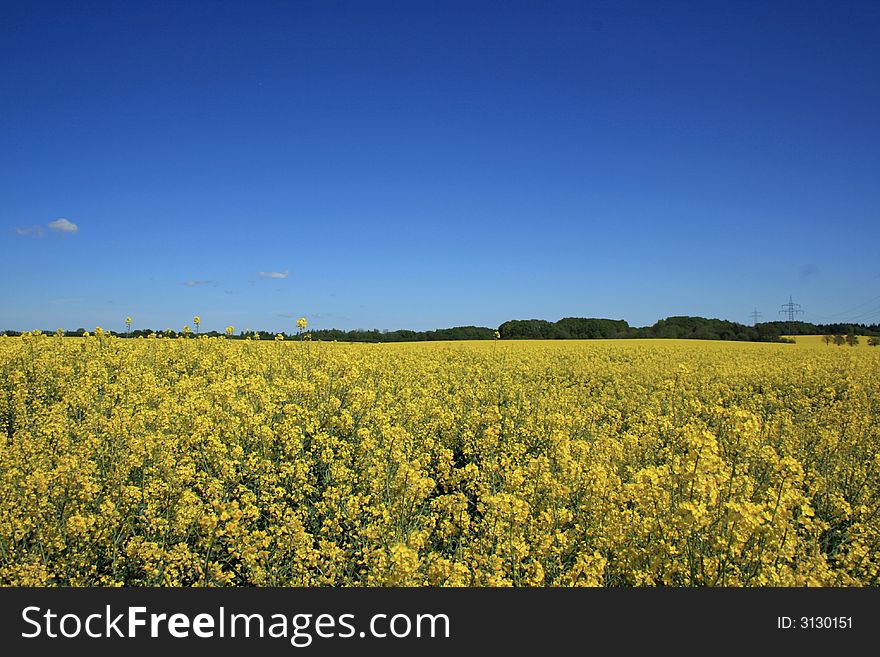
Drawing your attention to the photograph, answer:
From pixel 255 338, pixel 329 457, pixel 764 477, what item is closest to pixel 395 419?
pixel 329 457

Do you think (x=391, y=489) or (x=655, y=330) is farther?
(x=655, y=330)

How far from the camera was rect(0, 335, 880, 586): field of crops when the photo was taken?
146 inches

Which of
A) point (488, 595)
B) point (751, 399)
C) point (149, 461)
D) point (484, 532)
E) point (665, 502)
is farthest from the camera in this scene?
point (751, 399)

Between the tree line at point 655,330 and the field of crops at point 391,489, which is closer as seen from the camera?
the field of crops at point 391,489

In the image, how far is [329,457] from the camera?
18.1 ft

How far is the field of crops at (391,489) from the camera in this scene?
3717 millimetres

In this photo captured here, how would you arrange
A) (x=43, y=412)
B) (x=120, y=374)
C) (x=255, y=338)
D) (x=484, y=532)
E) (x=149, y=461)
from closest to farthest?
(x=484, y=532) → (x=149, y=461) → (x=43, y=412) → (x=120, y=374) → (x=255, y=338)

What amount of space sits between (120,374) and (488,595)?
756cm

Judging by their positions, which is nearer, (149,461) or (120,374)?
(149,461)

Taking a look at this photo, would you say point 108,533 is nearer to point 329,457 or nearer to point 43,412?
point 329,457

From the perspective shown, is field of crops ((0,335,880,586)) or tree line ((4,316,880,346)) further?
tree line ((4,316,880,346))

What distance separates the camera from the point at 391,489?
4941mm

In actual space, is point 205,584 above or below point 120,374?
below

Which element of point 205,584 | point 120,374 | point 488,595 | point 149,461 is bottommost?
point 205,584
